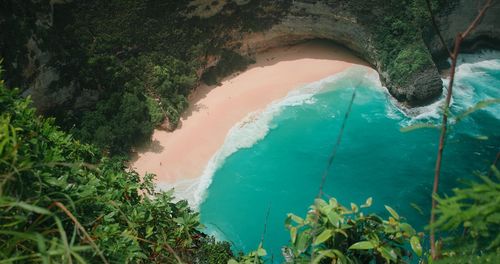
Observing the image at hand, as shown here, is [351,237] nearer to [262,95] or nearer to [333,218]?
[333,218]

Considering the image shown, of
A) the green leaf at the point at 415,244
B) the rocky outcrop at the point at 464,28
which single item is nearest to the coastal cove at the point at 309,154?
the rocky outcrop at the point at 464,28

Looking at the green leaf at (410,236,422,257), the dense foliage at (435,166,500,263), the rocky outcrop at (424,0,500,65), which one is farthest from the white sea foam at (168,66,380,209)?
the dense foliage at (435,166,500,263)

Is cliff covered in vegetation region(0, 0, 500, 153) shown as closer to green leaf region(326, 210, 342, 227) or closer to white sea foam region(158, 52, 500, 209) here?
white sea foam region(158, 52, 500, 209)

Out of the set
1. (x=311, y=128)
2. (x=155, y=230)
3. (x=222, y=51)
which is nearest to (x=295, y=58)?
(x=222, y=51)

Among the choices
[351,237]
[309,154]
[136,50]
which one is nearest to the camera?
[351,237]

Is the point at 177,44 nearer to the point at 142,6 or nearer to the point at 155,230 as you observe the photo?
the point at 142,6

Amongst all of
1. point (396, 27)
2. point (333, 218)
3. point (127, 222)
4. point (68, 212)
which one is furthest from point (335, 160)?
point (68, 212)
